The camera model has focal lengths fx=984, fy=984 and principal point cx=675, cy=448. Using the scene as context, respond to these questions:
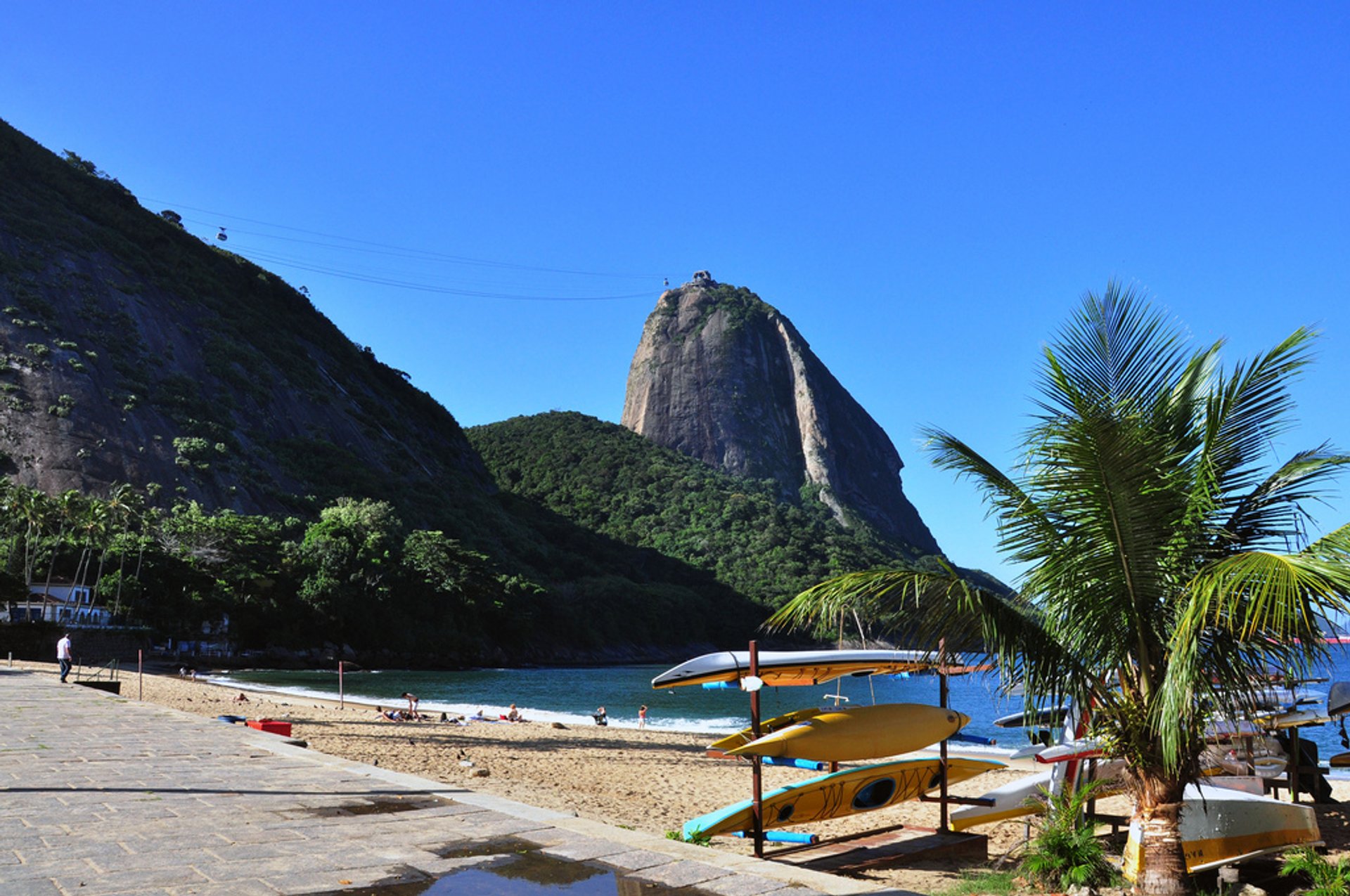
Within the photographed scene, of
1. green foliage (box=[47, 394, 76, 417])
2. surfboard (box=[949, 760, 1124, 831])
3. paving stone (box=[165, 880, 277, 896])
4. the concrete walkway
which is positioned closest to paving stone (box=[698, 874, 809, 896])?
the concrete walkway

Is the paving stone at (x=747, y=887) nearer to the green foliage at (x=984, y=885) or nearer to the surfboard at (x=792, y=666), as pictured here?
the green foliage at (x=984, y=885)

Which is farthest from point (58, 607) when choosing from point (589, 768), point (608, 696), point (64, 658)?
point (589, 768)

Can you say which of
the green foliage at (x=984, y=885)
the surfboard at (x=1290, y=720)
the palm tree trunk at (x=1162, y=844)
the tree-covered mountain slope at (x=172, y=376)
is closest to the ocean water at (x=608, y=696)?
the surfboard at (x=1290, y=720)

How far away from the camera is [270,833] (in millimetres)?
6223

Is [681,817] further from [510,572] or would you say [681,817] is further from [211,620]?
[510,572]

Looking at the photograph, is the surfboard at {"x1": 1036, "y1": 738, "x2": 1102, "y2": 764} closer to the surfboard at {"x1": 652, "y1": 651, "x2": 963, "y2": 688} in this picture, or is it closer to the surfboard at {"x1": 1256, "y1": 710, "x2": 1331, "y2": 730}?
the surfboard at {"x1": 652, "y1": 651, "x2": 963, "y2": 688}

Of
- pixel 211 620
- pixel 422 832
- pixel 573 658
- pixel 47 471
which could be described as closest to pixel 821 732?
pixel 422 832

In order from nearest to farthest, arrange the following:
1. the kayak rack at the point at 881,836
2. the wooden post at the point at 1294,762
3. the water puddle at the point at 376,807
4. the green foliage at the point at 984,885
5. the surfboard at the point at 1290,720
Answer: the water puddle at the point at 376,807, the green foliage at the point at 984,885, the kayak rack at the point at 881,836, the wooden post at the point at 1294,762, the surfboard at the point at 1290,720

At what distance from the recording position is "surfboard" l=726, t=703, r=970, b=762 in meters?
9.78

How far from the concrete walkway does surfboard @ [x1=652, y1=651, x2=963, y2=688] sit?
117 inches

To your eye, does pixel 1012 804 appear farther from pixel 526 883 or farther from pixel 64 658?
pixel 64 658

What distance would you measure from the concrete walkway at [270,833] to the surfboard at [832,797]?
9.63ft

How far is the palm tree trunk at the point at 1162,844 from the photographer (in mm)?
7098

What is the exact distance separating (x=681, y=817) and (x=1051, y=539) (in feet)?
26.5
